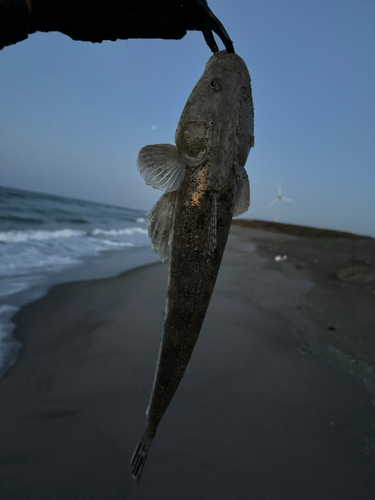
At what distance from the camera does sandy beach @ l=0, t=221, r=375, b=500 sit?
228cm

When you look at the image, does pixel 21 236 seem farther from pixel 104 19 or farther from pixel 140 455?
pixel 140 455

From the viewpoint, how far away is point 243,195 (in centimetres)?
188

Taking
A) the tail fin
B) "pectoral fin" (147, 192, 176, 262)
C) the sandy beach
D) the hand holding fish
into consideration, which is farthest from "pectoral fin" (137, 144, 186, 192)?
the sandy beach

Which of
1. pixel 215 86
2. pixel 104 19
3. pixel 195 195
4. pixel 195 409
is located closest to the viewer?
pixel 195 195

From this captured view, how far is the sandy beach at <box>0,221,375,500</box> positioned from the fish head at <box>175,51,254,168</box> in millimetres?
2605

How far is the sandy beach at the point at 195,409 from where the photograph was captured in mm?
2283

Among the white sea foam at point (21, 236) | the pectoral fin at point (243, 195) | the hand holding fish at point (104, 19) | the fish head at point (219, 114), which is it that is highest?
the hand holding fish at point (104, 19)

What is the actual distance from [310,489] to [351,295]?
6386 millimetres

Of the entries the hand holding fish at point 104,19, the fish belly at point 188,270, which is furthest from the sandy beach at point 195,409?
the hand holding fish at point 104,19

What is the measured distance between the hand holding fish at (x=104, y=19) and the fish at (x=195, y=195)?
0.34 m

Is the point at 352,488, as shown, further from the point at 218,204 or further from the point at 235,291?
the point at 235,291

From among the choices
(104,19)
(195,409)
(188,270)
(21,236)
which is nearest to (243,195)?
(188,270)

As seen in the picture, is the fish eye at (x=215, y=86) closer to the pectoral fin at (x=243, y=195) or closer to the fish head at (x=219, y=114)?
the fish head at (x=219, y=114)

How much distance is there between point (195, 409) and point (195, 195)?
2.52 m
